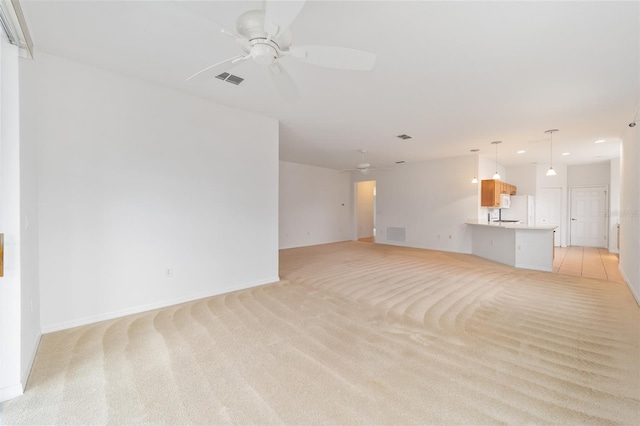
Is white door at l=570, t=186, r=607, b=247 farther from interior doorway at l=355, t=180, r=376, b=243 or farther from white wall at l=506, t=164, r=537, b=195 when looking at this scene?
interior doorway at l=355, t=180, r=376, b=243

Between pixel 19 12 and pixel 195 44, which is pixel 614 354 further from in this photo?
pixel 19 12

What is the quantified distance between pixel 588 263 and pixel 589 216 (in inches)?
137

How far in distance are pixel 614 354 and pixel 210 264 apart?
14.2ft

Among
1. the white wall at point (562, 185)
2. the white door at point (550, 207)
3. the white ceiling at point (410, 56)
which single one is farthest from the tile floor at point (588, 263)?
the white ceiling at point (410, 56)

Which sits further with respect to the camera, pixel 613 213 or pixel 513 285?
pixel 613 213

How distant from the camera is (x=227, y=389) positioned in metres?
1.83

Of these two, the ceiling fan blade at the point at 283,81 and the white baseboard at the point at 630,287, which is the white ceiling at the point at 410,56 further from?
the white baseboard at the point at 630,287

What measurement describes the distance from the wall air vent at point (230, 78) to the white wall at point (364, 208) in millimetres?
7499

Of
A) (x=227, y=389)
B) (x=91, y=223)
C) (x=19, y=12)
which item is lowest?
(x=227, y=389)

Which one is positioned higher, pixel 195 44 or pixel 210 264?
pixel 195 44

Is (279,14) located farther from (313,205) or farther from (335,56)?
(313,205)

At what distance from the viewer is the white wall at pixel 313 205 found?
321 inches

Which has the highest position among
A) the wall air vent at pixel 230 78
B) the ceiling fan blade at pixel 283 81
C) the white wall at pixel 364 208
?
the wall air vent at pixel 230 78

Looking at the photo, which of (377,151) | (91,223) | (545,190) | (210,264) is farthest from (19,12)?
(545,190)
